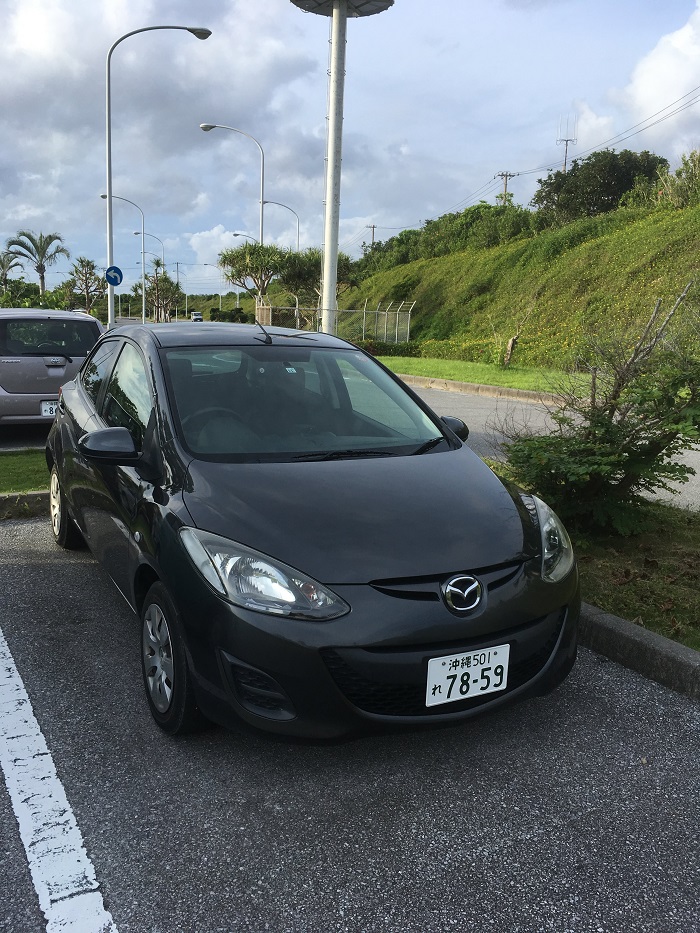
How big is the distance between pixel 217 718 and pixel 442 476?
4.22 ft

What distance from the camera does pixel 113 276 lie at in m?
21.5

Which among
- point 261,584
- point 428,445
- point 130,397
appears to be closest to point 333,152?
point 130,397

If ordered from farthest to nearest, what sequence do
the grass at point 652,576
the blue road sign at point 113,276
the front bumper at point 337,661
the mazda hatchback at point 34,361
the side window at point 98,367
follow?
the blue road sign at point 113,276
the mazda hatchback at point 34,361
the side window at point 98,367
the grass at point 652,576
the front bumper at point 337,661

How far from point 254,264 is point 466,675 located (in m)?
42.9

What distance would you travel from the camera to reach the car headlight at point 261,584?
2.50 meters

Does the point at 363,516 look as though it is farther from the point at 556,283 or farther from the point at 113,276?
the point at 556,283

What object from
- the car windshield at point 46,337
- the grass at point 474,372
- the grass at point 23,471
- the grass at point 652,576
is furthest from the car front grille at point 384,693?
the grass at point 474,372

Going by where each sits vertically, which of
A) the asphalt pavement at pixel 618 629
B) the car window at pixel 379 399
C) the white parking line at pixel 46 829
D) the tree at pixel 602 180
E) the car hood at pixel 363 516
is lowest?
the white parking line at pixel 46 829

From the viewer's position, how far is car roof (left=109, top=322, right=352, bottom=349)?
3.88 metres

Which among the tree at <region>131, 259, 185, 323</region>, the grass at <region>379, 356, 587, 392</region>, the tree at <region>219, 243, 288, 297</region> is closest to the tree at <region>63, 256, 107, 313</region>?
the tree at <region>131, 259, 185, 323</region>

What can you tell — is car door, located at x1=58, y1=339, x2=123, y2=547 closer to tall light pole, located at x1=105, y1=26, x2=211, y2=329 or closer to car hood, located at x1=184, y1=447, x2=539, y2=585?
car hood, located at x1=184, y1=447, x2=539, y2=585

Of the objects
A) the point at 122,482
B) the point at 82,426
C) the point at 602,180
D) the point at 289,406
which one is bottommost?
the point at 122,482

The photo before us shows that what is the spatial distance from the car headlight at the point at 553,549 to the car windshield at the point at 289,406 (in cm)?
63

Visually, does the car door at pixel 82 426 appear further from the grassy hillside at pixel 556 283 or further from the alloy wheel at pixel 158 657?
the grassy hillside at pixel 556 283
